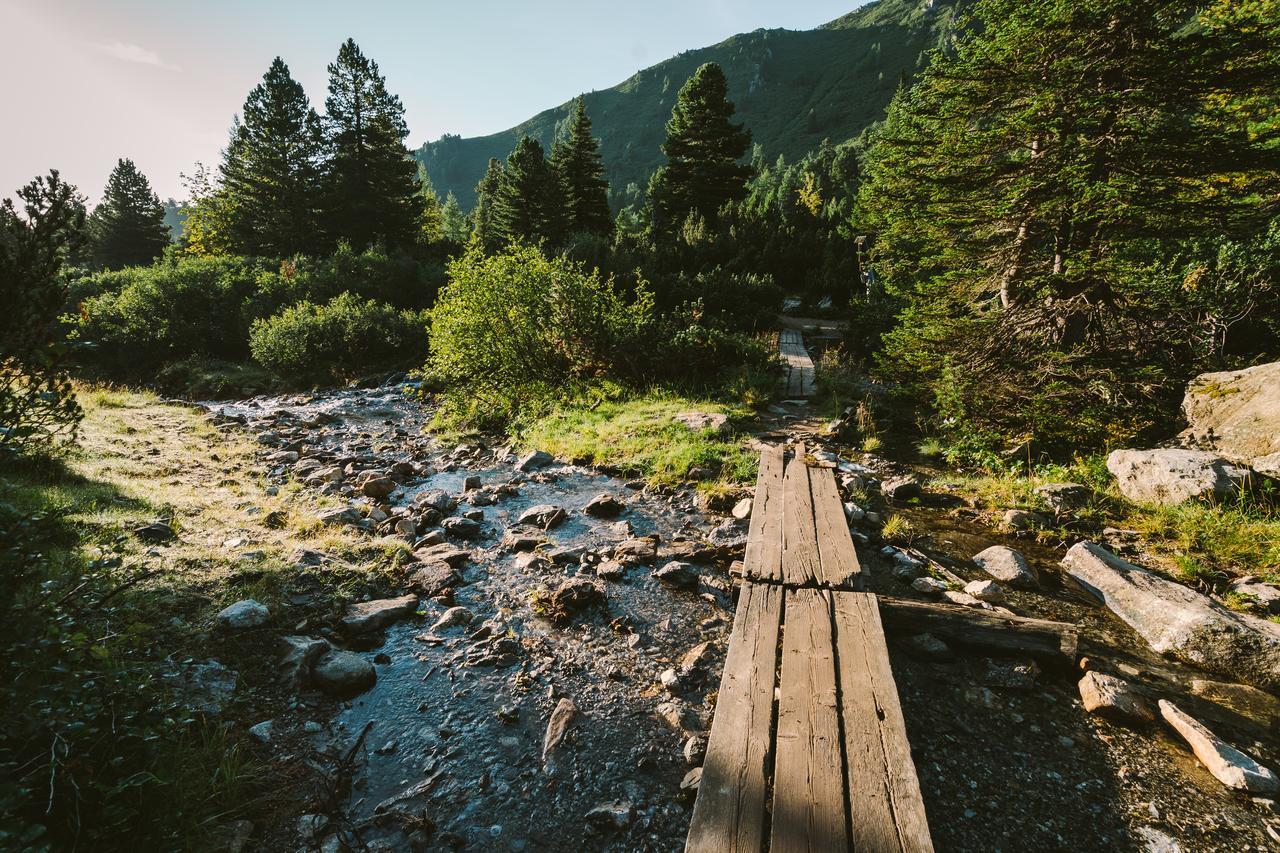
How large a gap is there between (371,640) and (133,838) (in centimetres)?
199

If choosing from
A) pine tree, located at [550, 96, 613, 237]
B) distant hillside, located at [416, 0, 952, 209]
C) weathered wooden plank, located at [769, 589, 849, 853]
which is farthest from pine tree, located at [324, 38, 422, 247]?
distant hillside, located at [416, 0, 952, 209]

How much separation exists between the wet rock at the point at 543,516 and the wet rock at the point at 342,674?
9.20ft

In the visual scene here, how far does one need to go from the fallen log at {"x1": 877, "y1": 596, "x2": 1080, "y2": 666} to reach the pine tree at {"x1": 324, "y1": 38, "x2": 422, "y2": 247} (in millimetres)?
35808

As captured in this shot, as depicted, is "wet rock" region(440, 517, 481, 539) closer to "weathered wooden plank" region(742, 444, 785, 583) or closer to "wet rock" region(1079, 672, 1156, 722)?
"weathered wooden plank" region(742, 444, 785, 583)

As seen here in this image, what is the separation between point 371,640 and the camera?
409 centimetres

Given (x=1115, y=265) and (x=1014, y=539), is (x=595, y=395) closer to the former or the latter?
(x=1014, y=539)

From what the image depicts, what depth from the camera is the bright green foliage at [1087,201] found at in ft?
23.1

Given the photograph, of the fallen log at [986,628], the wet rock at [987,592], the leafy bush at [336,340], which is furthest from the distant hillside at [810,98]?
the fallen log at [986,628]

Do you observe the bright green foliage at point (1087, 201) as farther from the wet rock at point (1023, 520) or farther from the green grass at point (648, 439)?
the green grass at point (648, 439)

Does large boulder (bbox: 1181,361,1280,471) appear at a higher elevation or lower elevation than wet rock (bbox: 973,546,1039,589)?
higher

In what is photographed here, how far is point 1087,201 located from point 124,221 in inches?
2451


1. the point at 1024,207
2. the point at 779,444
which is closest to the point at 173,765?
the point at 779,444

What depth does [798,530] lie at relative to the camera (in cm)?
503

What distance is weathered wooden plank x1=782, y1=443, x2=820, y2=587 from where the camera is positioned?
4.26 meters
